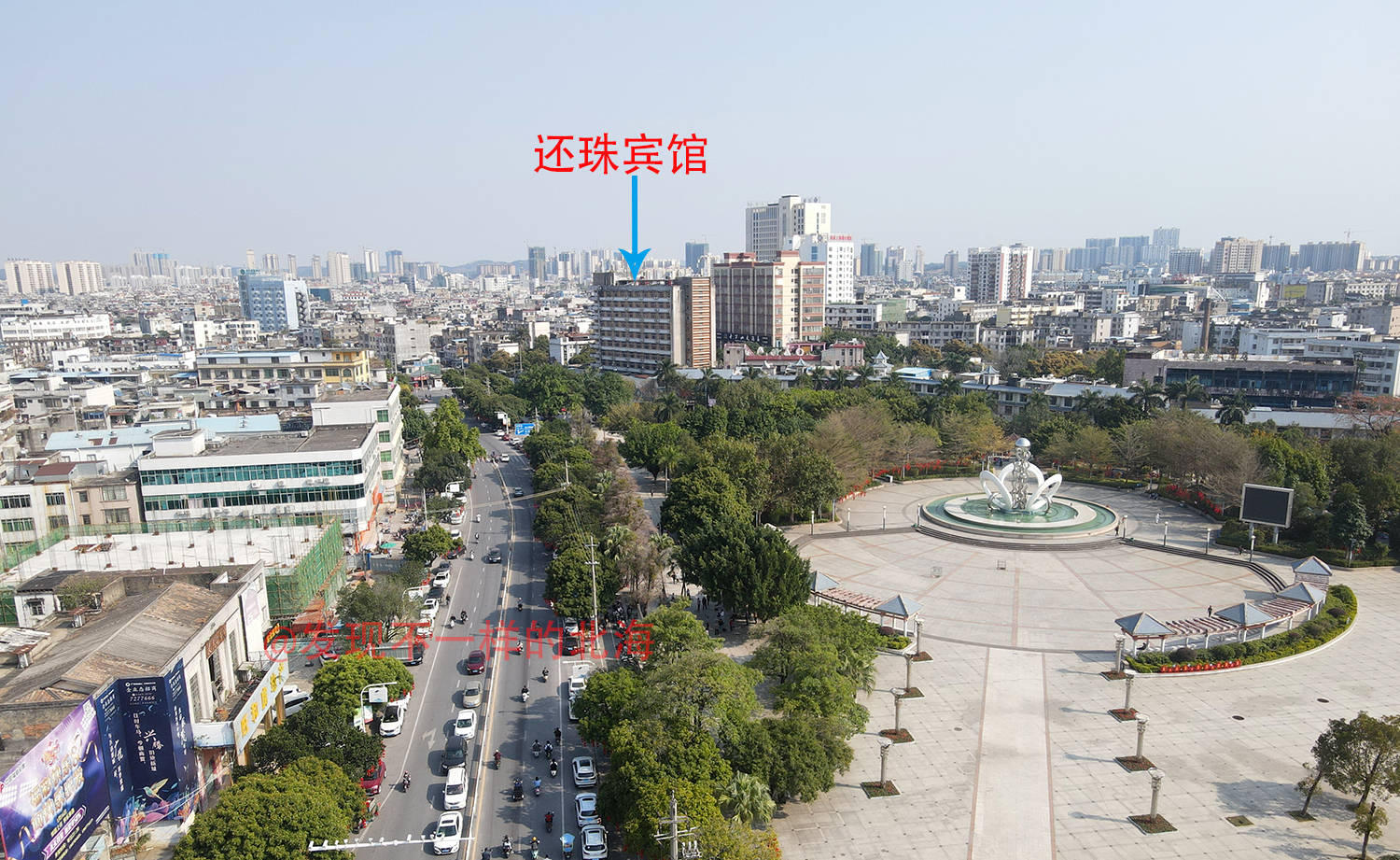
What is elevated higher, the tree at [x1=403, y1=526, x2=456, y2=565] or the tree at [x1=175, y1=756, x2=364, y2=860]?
the tree at [x1=175, y1=756, x2=364, y2=860]

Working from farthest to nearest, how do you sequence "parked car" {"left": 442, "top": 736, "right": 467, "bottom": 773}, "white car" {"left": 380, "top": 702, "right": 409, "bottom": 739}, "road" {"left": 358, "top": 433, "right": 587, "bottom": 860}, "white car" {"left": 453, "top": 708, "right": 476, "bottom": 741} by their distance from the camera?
"white car" {"left": 380, "top": 702, "right": 409, "bottom": 739} → "white car" {"left": 453, "top": 708, "right": 476, "bottom": 741} → "parked car" {"left": 442, "top": 736, "right": 467, "bottom": 773} → "road" {"left": 358, "top": 433, "right": 587, "bottom": 860}

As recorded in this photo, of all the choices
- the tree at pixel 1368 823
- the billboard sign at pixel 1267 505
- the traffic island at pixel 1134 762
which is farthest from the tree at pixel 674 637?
the billboard sign at pixel 1267 505

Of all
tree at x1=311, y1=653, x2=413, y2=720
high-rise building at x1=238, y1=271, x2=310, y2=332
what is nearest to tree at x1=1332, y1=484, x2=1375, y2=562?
tree at x1=311, y1=653, x2=413, y2=720

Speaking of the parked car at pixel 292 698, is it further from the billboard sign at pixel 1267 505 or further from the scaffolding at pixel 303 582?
the billboard sign at pixel 1267 505

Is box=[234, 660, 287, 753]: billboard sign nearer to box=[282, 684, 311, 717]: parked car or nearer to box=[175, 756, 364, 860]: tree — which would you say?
box=[282, 684, 311, 717]: parked car

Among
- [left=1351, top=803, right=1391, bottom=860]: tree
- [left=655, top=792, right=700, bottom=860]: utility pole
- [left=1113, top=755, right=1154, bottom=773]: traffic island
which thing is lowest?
[left=1113, top=755, right=1154, bottom=773]: traffic island

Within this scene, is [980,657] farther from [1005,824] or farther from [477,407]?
[477,407]
